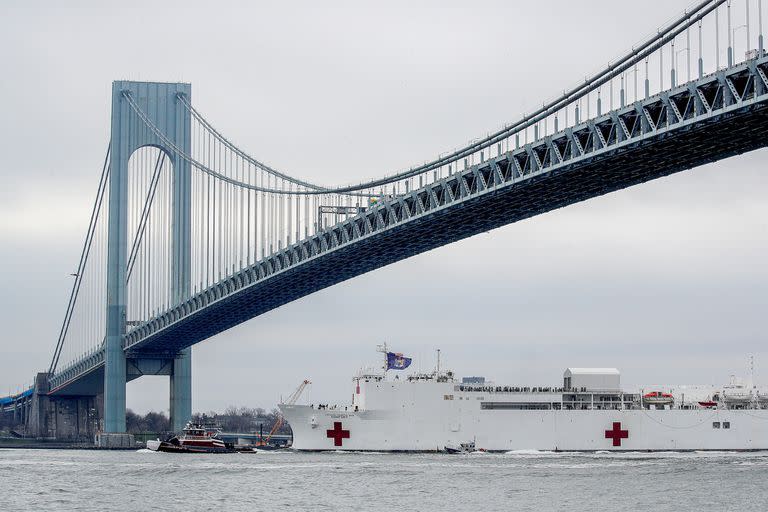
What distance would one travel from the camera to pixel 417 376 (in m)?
51.6

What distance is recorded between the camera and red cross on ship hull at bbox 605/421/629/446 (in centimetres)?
5247

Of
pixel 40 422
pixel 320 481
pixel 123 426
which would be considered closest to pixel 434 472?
pixel 320 481

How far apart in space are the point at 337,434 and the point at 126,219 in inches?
606

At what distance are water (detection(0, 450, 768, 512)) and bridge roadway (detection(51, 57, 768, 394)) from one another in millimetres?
6255

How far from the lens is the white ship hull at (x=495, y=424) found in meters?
50.4

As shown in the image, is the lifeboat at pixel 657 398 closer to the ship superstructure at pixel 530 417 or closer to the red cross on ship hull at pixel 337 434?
the ship superstructure at pixel 530 417

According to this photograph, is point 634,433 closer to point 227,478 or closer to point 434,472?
point 434,472

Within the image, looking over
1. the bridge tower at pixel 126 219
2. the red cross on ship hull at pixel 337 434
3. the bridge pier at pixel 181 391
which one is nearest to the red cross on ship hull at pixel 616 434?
the red cross on ship hull at pixel 337 434

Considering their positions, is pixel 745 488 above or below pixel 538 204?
below

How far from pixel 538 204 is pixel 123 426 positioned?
96.8ft

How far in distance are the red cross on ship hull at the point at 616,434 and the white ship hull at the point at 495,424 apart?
4 centimetres

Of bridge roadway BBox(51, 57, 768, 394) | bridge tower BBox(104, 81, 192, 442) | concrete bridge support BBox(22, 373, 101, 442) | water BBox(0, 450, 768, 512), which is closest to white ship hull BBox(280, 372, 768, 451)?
water BBox(0, 450, 768, 512)

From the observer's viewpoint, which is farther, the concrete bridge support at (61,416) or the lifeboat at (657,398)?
the concrete bridge support at (61,416)

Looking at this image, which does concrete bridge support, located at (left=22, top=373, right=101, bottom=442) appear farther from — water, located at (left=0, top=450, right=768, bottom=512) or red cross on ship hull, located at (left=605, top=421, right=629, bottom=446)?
red cross on ship hull, located at (left=605, top=421, right=629, bottom=446)
